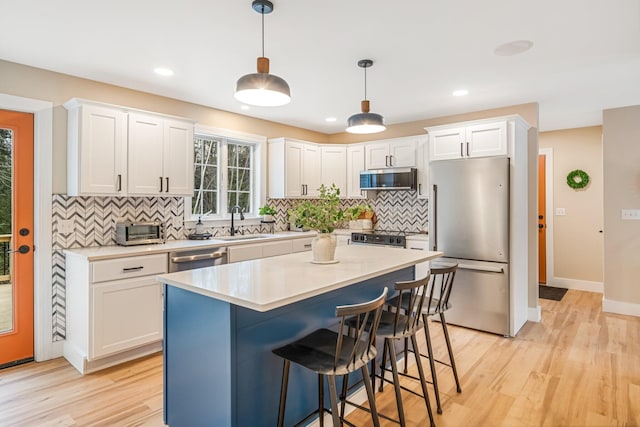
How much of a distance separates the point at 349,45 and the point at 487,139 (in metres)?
1.99

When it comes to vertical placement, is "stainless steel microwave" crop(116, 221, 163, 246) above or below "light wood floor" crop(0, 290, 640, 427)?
above

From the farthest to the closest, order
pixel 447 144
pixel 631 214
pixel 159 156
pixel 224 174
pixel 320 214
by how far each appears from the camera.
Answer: pixel 224 174
pixel 631 214
pixel 447 144
pixel 159 156
pixel 320 214

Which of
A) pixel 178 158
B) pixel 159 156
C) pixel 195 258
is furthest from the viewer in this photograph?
pixel 178 158

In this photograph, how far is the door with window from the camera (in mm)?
3100

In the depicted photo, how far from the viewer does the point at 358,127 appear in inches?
117

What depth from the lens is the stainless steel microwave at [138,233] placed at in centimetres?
347

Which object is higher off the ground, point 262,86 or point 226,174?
point 262,86

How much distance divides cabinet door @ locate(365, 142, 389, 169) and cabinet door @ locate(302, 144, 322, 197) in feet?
2.37

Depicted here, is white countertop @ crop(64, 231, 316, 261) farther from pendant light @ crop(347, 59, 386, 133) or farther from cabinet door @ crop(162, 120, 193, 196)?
pendant light @ crop(347, 59, 386, 133)

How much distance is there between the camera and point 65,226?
3.36 m

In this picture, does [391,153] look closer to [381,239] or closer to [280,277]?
[381,239]

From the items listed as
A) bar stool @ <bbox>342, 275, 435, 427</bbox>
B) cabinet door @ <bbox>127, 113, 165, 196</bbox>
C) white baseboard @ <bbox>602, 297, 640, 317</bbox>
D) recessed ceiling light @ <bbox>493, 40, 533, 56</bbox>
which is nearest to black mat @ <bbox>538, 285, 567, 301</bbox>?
white baseboard @ <bbox>602, 297, 640, 317</bbox>

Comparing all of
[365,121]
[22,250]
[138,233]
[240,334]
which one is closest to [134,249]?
[138,233]

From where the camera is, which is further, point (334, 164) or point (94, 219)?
point (334, 164)
